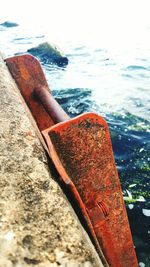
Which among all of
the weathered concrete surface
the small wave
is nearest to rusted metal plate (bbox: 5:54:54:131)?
the weathered concrete surface

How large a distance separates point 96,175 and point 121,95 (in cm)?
656

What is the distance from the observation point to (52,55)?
12.0 metres

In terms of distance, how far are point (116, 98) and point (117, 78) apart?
83.8 inches

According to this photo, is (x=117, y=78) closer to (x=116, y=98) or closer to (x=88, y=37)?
(x=116, y=98)

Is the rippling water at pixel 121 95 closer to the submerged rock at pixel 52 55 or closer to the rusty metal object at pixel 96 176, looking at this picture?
the submerged rock at pixel 52 55

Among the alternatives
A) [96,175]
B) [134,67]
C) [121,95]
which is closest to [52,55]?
[134,67]

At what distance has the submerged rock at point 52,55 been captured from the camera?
1173cm

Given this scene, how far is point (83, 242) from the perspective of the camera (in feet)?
3.06

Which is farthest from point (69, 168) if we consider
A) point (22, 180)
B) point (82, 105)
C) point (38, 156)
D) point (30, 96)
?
point (82, 105)

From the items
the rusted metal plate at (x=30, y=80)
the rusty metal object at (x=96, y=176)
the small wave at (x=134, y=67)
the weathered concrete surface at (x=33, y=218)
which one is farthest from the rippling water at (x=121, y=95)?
the weathered concrete surface at (x=33, y=218)

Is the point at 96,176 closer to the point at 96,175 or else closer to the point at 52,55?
the point at 96,175

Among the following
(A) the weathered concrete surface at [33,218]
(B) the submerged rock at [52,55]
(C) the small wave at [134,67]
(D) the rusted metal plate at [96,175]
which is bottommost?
(C) the small wave at [134,67]

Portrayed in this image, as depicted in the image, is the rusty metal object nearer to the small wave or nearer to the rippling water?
the rippling water

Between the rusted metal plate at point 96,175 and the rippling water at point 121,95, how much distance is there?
162 cm
